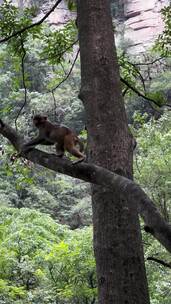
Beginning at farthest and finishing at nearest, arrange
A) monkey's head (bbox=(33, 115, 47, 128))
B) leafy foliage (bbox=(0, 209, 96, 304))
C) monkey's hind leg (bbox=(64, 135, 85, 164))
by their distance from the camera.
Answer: leafy foliage (bbox=(0, 209, 96, 304)) → monkey's head (bbox=(33, 115, 47, 128)) → monkey's hind leg (bbox=(64, 135, 85, 164))

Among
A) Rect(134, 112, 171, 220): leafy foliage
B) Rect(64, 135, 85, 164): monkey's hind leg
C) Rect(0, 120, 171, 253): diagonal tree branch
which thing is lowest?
Rect(0, 120, 171, 253): diagonal tree branch

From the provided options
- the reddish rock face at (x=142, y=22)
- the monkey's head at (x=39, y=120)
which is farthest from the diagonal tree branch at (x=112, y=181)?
the reddish rock face at (x=142, y=22)

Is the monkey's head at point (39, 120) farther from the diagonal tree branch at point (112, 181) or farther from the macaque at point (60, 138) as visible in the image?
the diagonal tree branch at point (112, 181)

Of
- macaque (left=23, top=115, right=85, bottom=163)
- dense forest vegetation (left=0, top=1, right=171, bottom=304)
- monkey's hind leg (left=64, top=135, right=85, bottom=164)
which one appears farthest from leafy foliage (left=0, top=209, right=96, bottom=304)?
monkey's hind leg (left=64, top=135, right=85, bottom=164)

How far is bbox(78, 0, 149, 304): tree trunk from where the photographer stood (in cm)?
Answer: 247

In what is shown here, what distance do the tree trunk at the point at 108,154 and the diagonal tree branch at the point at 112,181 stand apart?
0.51 feet

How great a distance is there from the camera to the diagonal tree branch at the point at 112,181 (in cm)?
173

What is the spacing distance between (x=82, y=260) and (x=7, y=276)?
5.23 feet

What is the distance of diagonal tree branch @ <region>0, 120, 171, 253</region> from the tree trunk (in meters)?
0.16

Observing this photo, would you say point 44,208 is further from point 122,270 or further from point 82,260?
point 122,270

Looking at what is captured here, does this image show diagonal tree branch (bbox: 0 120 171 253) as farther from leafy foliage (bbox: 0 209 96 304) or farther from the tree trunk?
leafy foliage (bbox: 0 209 96 304)

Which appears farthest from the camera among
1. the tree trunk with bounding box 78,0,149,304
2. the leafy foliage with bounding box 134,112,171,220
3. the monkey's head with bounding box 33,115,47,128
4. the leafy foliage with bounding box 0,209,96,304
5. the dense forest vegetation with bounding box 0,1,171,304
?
the leafy foliage with bounding box 134,112,171,220

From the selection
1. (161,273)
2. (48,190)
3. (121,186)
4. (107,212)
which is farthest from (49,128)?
(48,190)

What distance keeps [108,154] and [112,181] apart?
597mm
